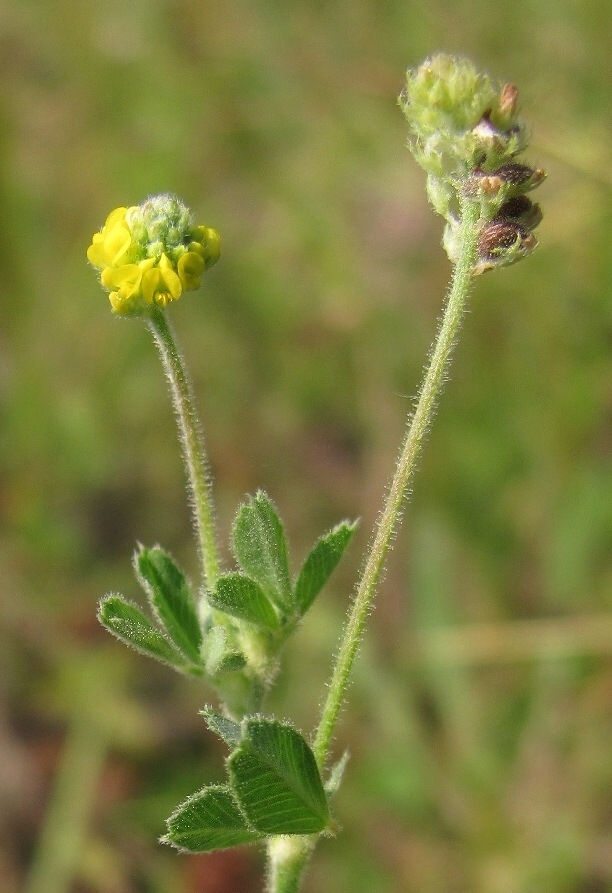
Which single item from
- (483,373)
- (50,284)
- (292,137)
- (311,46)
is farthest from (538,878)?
(311,46)

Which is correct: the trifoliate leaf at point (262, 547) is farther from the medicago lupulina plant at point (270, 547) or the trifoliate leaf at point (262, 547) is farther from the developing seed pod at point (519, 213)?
the developing seed pod at point (519, 213)

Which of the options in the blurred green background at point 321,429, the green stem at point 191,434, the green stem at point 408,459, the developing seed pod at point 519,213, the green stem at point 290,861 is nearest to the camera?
the green stem at point 408,459

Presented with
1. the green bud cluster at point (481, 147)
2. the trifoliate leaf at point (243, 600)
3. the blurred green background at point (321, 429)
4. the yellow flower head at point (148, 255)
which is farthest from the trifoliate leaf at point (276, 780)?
the blurred green background at point (321, 429)

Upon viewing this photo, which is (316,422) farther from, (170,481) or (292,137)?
(292,137)

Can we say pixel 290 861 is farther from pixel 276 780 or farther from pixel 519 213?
pixel 519 213

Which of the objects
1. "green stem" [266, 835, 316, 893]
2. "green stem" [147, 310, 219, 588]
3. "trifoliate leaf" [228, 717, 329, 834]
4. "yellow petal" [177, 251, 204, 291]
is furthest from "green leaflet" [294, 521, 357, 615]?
"yellow petal" [177, 251, 204, 291]

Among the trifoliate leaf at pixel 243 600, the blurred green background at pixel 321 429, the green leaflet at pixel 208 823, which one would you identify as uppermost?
the blurred green background at pixel 321 429
